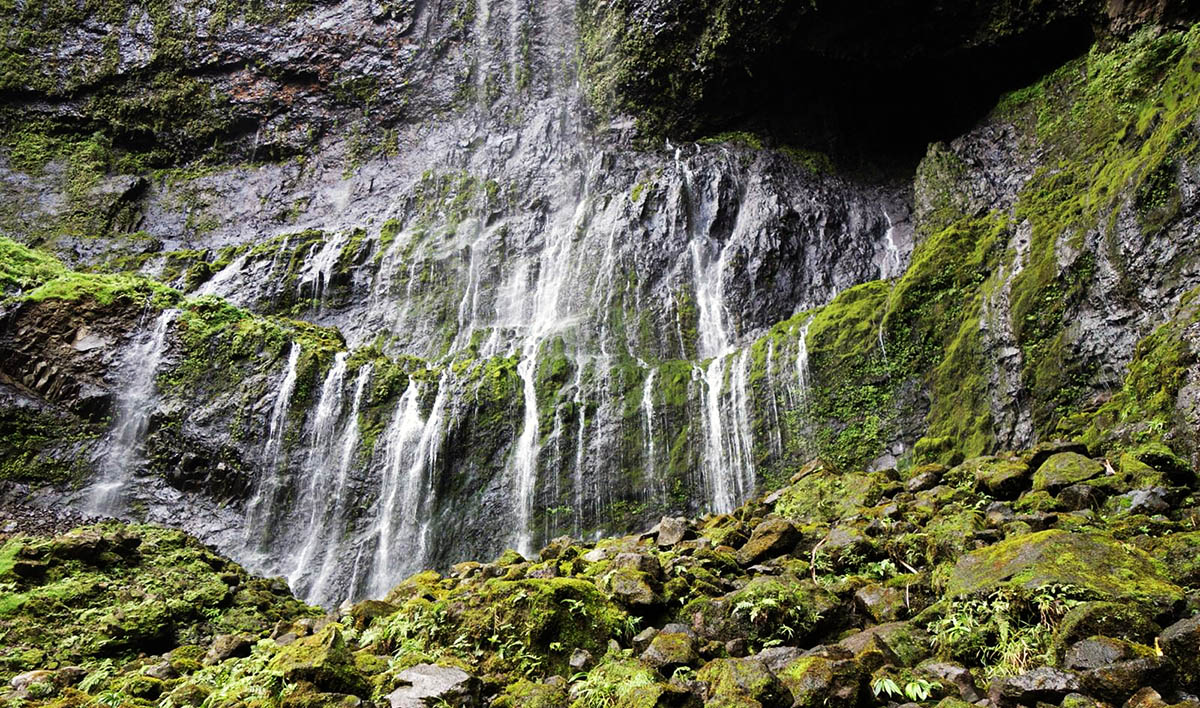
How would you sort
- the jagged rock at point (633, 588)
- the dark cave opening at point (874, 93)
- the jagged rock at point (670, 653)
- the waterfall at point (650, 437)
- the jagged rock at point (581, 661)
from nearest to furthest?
1. the jagged rock at point (670, 653)
2. the jagged rock at point (581, 661)
3. the jagged rock at point (633, 588)
4. the waterfall at point (650, 437)
5. the dark cave opening at point (874, 93)

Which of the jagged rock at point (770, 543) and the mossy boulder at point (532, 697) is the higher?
the jagged rock at point (770, 543)

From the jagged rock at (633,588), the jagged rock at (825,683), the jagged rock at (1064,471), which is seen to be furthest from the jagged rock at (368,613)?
the jagged rock at (1064,471)

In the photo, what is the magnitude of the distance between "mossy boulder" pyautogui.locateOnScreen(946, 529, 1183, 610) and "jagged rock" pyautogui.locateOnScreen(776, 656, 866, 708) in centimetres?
111

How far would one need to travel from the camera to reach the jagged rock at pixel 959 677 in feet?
10.1

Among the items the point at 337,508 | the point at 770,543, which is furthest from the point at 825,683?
the point at 337,508

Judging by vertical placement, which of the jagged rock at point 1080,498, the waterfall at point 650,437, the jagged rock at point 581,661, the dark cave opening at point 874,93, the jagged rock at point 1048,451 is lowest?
the jagged rock at point 581,661

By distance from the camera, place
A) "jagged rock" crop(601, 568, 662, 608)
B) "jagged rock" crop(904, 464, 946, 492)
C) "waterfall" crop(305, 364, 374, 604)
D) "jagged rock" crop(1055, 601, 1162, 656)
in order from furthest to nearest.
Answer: "waterfall" crop(305, 364, 374, 604), "jagged rock" crop(904, 464, 946, 492), "jagged rock" crop(601, 568, 662, 608), "jagged rock" crop(1055, 601, 1162, 656)

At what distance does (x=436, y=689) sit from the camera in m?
3.53

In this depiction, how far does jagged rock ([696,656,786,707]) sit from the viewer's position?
3.11m

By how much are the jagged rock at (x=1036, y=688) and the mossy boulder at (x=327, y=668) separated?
3085 mm

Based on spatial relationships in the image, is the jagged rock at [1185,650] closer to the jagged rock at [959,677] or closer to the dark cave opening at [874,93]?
the jagged rock at [959,677]

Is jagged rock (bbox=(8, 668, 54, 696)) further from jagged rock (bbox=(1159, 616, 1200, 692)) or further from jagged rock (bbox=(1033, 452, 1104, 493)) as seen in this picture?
jagged rock (bbox=(1033, 452, 1104, 493))

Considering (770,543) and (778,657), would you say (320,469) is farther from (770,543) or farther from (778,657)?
(778,657)

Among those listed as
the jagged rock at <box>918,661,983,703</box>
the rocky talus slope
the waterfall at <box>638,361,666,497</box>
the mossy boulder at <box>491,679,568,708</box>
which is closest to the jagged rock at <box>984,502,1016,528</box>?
the rocky talus slope
